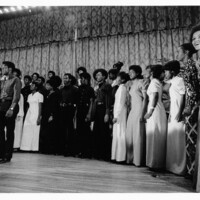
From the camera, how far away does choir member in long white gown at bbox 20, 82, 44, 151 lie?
562 centimetres

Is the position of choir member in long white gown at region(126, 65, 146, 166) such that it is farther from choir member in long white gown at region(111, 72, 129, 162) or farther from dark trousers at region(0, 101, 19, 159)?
dark trousers at region(0, 101, 19, 159)

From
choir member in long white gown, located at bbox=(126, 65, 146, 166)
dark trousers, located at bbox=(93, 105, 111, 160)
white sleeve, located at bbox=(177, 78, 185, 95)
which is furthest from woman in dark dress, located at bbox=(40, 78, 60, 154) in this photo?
white sleeve, located at bbox=(177, 78, 185, 95)

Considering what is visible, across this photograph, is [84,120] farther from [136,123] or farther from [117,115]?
[136,123]

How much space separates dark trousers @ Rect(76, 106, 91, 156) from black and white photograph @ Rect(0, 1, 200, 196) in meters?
0.02

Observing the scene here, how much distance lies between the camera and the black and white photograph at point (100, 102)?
8.20ft

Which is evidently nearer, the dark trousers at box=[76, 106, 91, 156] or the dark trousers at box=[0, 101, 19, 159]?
the dark trousers at box=[0, 101, 19, 159]

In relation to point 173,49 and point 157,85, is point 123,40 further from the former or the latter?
Result: point 157,85

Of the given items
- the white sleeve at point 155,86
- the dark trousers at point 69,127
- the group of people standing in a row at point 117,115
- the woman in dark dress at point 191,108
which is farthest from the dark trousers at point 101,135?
the woman in dark dress at point 191,108

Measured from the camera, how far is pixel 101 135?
4.45 m

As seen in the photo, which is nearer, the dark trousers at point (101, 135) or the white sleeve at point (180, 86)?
the white sleeve at point (180, 86)

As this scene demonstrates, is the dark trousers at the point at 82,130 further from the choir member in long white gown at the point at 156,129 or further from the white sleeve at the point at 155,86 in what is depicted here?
the white sleeve at the point at 155,86

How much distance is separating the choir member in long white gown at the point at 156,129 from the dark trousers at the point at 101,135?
1.13 meters

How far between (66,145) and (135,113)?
1702 mm

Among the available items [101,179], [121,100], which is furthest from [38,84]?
[101,179]
